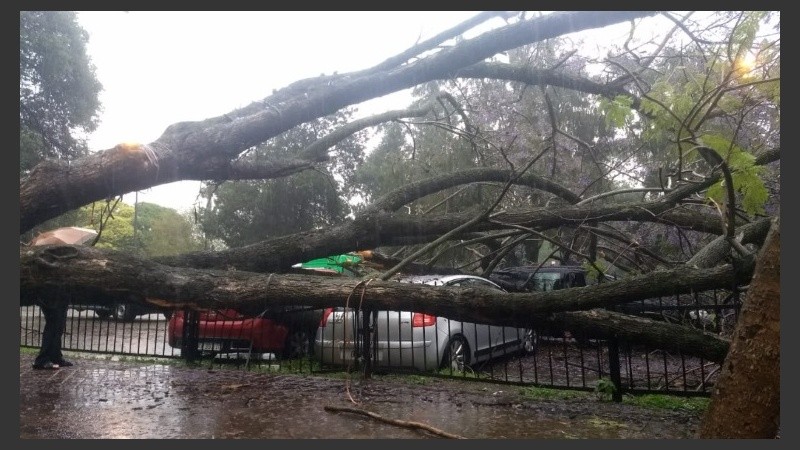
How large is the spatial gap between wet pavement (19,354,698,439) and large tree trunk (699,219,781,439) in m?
0.95

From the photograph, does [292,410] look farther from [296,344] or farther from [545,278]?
[545,278]

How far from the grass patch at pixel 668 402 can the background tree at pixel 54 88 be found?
22.5 ft

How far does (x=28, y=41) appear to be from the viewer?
5.71 metres

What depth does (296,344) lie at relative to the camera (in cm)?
802

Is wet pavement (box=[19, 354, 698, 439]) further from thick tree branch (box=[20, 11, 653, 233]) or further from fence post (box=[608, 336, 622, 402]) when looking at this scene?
thick tree branch (box=[20, 11, 653, 233])

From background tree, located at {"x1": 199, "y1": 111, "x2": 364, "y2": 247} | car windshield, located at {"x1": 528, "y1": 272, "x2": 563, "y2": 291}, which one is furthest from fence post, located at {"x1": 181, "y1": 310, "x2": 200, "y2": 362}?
car windshield, located at {"x1": 528, "y1": 272, "x2": 563, "y2": 291}

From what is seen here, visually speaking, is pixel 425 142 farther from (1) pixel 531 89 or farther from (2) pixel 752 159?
(2) pixel 752 159

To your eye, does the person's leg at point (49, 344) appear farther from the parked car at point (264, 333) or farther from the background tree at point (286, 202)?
the background tree at point (286, 202)

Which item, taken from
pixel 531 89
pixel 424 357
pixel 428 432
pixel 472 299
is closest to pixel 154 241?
pixel 424 357

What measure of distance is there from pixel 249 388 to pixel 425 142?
374 inches

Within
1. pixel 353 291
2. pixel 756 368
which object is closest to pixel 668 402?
pixel 756 368

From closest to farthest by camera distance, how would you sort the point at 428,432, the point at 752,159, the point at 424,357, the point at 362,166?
the point at 428,432, the point at 752,159, the point at 424,357, the point at 362,166

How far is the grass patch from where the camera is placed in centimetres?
568

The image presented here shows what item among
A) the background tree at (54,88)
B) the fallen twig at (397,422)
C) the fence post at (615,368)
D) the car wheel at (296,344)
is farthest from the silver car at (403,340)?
the background tree at (54,88)
